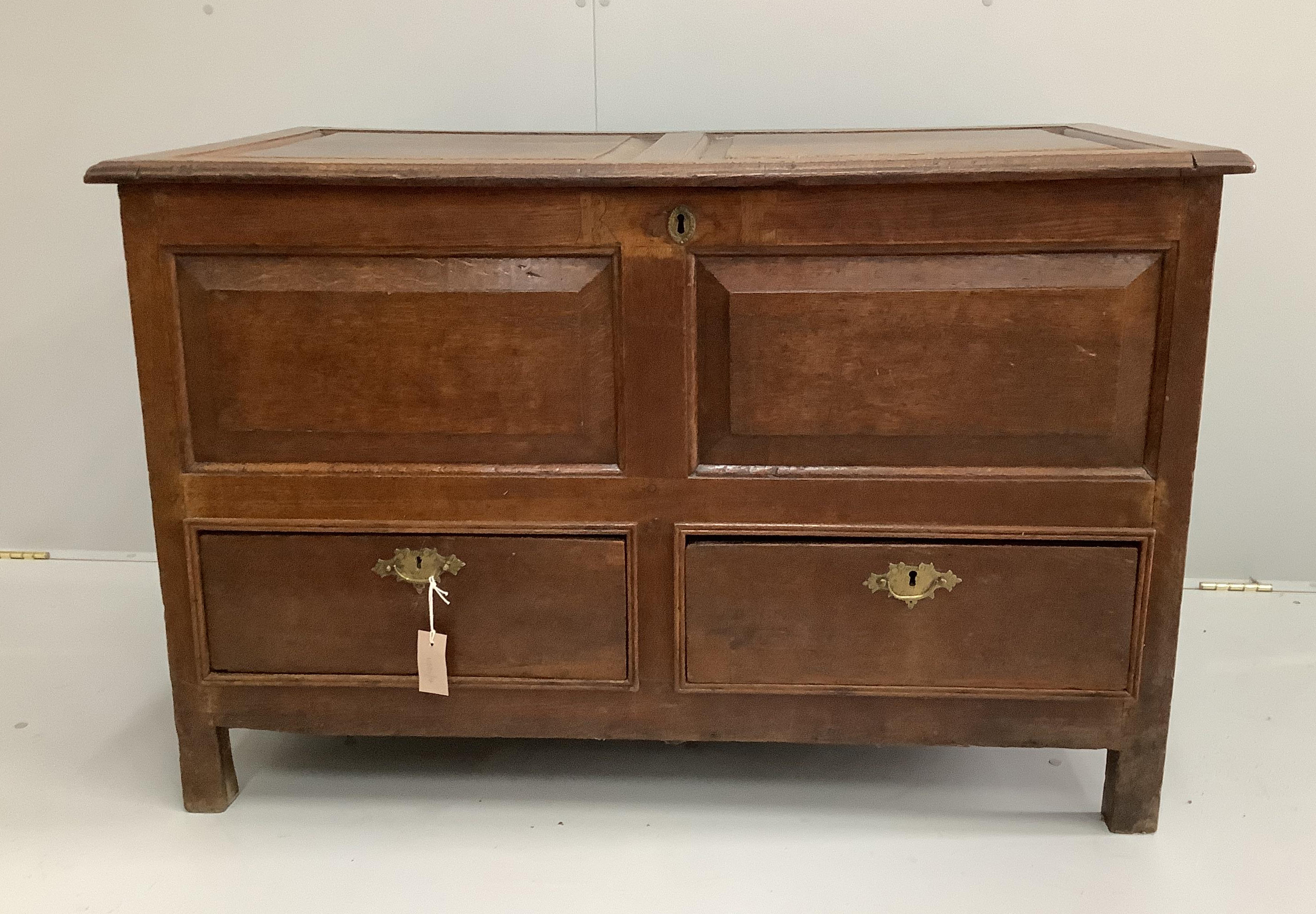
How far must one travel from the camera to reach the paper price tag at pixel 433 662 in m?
1.60

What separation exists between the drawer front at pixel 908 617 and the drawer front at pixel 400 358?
0.26m

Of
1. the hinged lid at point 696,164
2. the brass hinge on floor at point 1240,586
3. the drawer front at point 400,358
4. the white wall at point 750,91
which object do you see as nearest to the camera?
the hinged lid at point 696,164

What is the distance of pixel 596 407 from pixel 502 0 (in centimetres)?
102

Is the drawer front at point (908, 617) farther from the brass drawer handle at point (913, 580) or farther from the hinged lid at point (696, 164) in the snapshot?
the hinged lid at point (696, 164)

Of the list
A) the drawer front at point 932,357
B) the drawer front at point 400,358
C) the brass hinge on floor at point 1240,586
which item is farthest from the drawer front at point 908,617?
the brass hinge on floor at point 1240,586

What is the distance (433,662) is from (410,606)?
0.08 m

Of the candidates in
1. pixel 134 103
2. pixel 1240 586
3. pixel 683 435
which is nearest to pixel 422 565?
pixel 683 435

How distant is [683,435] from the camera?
153cm

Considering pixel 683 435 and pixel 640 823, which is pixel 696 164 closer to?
pixel 683 435

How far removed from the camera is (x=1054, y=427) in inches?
59.2

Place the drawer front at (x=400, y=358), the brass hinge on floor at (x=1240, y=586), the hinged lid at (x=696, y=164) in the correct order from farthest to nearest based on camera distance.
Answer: the brass hinge on floor at (x=1240, y=586) → the drawer front at (x=400, y=358) → the hinged lid at (x=696, y=164)

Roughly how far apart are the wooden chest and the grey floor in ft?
0.43

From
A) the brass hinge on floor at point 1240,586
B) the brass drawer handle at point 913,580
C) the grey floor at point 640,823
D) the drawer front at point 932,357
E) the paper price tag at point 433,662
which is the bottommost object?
the grey floor at point 640,823

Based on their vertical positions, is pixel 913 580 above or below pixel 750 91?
below
